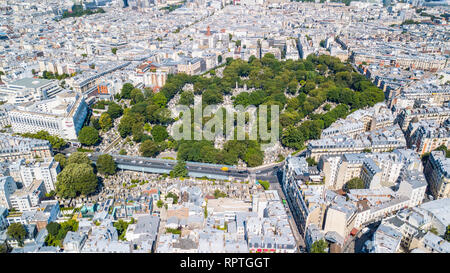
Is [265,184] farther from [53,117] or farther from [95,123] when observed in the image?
[53,117]

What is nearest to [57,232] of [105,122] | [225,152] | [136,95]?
[225,152]

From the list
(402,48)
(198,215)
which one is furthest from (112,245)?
(402,48)

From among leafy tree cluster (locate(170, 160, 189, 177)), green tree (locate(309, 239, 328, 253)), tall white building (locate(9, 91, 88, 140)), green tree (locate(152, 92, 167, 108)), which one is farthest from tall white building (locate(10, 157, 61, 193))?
green tree (locate(309, 239, 328, 253))

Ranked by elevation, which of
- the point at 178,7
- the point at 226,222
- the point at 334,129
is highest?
the point at 178,7

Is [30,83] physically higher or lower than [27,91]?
higher

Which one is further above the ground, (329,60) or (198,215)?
(329,60)

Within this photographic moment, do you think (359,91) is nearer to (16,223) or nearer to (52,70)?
(16,223)
